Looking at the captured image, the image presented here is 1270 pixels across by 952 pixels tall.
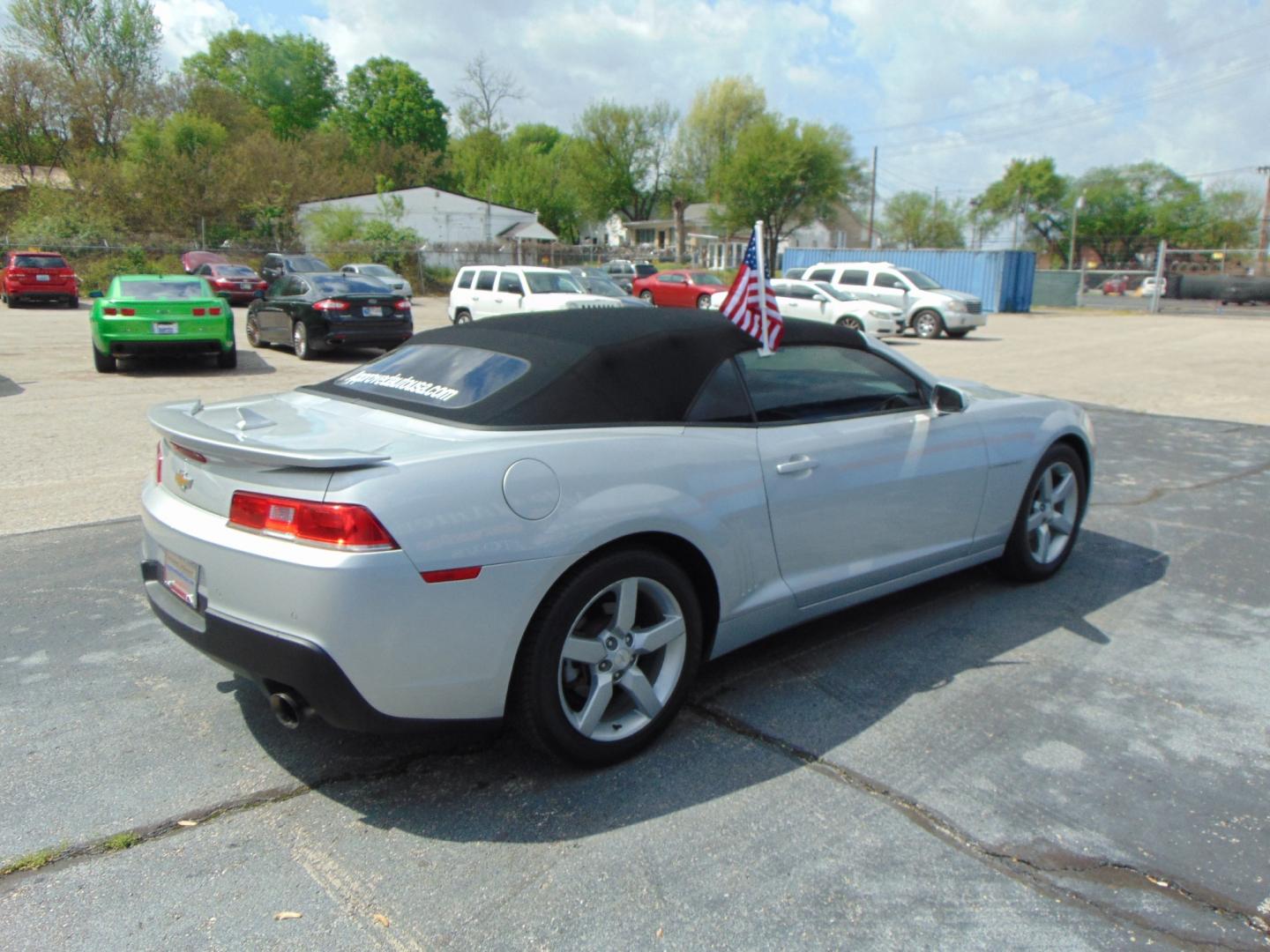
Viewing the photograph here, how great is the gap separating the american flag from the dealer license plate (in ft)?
7.08

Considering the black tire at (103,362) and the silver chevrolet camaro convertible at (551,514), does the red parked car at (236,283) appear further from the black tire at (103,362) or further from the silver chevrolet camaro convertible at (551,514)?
the silver chevrolet camaro convertible at (551,514)

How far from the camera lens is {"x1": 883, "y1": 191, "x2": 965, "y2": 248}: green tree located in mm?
86688

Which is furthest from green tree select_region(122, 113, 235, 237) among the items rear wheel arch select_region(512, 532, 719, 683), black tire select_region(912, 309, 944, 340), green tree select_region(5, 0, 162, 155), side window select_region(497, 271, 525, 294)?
rear wheel arch select_region(512, 532, 719, 683)

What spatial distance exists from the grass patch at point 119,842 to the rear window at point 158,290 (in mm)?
12005

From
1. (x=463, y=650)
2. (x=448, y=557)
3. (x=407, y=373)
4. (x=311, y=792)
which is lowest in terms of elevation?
(x=311, y=792)

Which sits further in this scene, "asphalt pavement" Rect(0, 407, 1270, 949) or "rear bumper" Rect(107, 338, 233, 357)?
"rear bumper" Rect(107, 338, 233, 357)

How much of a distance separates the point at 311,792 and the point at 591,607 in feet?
3.47

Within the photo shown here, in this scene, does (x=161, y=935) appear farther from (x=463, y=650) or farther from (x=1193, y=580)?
(x=1193, y=580)

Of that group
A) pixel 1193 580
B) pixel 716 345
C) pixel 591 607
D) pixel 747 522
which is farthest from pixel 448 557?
pixel 1193 580

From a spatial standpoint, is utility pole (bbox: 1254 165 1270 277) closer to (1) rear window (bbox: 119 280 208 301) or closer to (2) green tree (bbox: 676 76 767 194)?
(2) green tree (bbox: 676 76 767 194)

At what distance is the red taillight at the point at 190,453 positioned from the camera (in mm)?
3062

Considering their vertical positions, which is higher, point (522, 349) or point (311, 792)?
point (522, 349)

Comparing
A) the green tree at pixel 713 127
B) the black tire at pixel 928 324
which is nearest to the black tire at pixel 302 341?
the black tire at pixel 928 324

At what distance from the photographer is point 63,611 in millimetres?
4473
